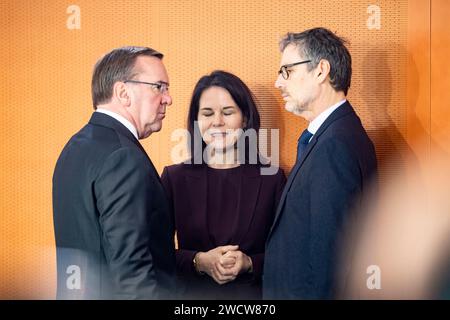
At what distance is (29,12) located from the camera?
3.25 meters

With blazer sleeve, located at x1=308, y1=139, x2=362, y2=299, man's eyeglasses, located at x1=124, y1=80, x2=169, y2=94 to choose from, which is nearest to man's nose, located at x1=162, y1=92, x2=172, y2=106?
man's eyeglasses, located at x1=124, y1=80, x2=169, y2=94

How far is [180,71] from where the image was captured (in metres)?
3.21

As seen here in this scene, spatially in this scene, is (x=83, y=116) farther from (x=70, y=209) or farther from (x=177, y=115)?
(x=70, y=209)

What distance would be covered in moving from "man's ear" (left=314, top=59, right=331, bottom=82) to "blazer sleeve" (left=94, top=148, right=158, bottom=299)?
2.91ft

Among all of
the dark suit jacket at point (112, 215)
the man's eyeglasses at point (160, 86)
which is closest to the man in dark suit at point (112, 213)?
the dark suit jacket at point (112, 215)

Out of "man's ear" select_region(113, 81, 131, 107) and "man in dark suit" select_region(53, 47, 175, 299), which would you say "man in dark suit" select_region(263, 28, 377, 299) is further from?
"man's ear" select_region(113, 81, 131, 107)

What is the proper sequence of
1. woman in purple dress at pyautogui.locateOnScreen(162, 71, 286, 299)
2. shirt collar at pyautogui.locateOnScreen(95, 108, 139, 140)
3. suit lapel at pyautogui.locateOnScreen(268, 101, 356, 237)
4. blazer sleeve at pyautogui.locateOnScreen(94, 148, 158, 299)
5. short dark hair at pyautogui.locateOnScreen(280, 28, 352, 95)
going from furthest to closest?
woman in purple dress at pyautogui.locateOnScreen(162, 71, 286, 299) → short dark hair at pyautogui.locateOnScreen(280, 28, 352, 95) → suit lapel at pyautogui.locateOnScreen(268, 101, 356, 237) → shirt collar at pyautogui.locateOnScreen(95, 108, 139, 140) → blazer sleeve at pyautogui.locateOnScreen(94, 148, 158, 299)

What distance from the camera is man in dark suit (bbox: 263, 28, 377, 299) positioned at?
102 inches

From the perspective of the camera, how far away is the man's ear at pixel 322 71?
284 centimetres

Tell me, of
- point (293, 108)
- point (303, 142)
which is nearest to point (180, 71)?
point (293, 108)

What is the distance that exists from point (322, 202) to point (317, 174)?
115 mm

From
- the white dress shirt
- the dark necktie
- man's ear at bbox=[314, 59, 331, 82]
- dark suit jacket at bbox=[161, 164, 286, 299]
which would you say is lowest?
dark suit jacket at bbox=[161, 164, 286, 299]

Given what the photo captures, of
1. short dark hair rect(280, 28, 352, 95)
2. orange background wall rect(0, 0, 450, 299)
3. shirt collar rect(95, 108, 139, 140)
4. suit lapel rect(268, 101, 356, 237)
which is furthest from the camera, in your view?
orange background wall rect(0, 0, 450, 299)

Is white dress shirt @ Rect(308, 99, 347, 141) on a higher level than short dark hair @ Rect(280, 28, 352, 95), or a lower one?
lower
